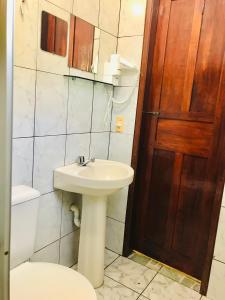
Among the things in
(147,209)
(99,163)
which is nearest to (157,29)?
(99,163)

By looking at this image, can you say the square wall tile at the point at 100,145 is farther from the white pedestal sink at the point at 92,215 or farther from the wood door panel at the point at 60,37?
the wood door panel at the point at 60,37

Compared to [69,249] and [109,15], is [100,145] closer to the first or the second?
[69,249]

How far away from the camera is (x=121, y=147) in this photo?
210cm

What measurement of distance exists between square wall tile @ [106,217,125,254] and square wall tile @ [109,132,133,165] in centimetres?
55

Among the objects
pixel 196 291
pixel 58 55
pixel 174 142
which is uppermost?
pixel 58 55

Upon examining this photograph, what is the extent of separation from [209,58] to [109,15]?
79 centimetres

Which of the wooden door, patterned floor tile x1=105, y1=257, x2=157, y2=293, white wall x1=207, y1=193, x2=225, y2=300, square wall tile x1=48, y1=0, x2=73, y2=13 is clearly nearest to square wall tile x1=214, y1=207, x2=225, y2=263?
white wall x1=207, y1=193, x2=225, y2=300

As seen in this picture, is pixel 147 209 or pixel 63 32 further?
pixel 147 209

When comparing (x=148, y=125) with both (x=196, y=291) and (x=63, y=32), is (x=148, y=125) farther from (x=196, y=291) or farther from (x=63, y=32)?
(x=196, y=291)

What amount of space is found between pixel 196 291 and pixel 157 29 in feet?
6.41

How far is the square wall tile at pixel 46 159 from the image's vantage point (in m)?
1.53

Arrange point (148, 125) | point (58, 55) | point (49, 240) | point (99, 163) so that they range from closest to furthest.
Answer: point (58, 55) → point (49, 240) → point (99, 163) → point (148, 125)

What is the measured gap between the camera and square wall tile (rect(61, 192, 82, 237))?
1817 millimetres

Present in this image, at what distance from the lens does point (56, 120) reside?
5.28 feet
